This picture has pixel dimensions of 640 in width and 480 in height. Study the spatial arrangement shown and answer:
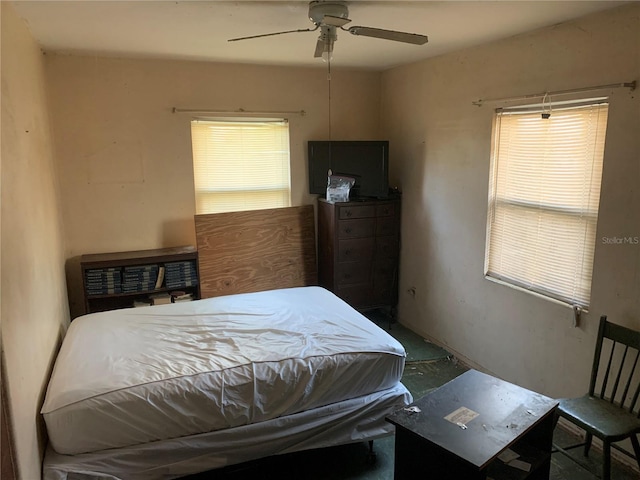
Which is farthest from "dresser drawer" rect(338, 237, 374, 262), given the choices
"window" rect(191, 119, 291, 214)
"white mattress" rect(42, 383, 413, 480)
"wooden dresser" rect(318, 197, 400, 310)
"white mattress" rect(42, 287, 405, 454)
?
"white mattress" rect(42, 383, 413, 480)

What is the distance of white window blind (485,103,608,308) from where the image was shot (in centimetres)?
251

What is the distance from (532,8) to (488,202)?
50.4 inches

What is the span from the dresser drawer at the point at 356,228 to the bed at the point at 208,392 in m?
1.30

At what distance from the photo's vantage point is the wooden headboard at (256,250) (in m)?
3.88

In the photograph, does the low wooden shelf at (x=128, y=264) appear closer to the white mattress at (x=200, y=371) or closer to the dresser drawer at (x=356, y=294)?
the white mattress at (x=200, y=371)

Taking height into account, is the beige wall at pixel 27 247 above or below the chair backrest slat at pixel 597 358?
above

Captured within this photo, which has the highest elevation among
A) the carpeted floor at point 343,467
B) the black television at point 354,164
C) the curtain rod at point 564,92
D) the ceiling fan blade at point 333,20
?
the ceiling fan blade at point 333,20

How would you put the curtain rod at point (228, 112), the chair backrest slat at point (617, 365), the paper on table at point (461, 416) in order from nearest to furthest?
1. the paper on table at point (461, 416)
2. the chair backrest slat at point (617, 365)
3. the curtain rod at point (228, 112)

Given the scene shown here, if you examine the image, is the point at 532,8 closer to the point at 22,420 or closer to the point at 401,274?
the point at 401,274

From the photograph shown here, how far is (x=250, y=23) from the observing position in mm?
2512

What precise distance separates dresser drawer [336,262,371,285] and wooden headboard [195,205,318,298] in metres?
0.39

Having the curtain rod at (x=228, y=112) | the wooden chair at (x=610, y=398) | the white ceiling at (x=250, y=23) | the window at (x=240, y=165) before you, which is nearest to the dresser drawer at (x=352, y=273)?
the window at (x=240, y=165)

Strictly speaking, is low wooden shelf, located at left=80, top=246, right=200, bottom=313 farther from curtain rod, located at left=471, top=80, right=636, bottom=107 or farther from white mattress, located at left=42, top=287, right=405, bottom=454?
curtain rod, located at left=471, top=80, right=636, bottom=107

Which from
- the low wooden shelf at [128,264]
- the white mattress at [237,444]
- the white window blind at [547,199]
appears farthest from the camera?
the low wooden shelf at [128,264]
